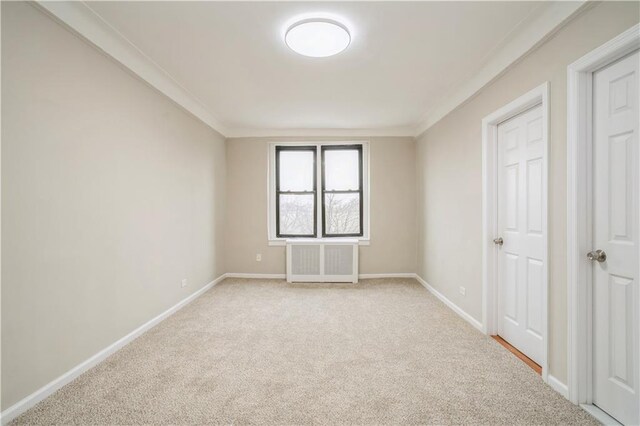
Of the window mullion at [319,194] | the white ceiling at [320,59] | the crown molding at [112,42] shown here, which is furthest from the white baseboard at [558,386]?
the crown molding at [112,42]

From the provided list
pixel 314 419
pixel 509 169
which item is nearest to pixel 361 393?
pixel 314 419

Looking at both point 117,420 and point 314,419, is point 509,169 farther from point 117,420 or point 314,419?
point 117,420

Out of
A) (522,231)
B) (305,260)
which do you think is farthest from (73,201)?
(522,231)

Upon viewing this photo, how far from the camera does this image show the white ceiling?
1977 millimetres

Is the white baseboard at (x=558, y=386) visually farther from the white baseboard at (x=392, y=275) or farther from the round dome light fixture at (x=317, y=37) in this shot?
the white baseboard at (x=392, y=275)

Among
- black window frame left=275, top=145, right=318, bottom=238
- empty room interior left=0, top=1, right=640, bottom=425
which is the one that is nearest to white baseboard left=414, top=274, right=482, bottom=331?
empty room interior left=0, top=1, right=640, bottom=425

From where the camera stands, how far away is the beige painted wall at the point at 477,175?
1.77 m

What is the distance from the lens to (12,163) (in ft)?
5.31

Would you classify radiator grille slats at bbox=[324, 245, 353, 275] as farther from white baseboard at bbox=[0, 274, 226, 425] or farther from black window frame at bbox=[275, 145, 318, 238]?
white baseboard at bbox=[0, 274, 226, 425]

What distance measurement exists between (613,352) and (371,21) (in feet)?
8.59

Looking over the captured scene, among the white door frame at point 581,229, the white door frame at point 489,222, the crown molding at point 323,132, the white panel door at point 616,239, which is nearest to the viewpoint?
the white panel door at point 616,239

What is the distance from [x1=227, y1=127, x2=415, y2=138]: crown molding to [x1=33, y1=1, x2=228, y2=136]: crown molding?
4.79 ft

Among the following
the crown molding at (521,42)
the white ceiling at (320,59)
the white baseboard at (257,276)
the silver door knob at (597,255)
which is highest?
the white ceiling at (320,59)

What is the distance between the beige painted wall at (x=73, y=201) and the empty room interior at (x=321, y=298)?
15 millimetres
